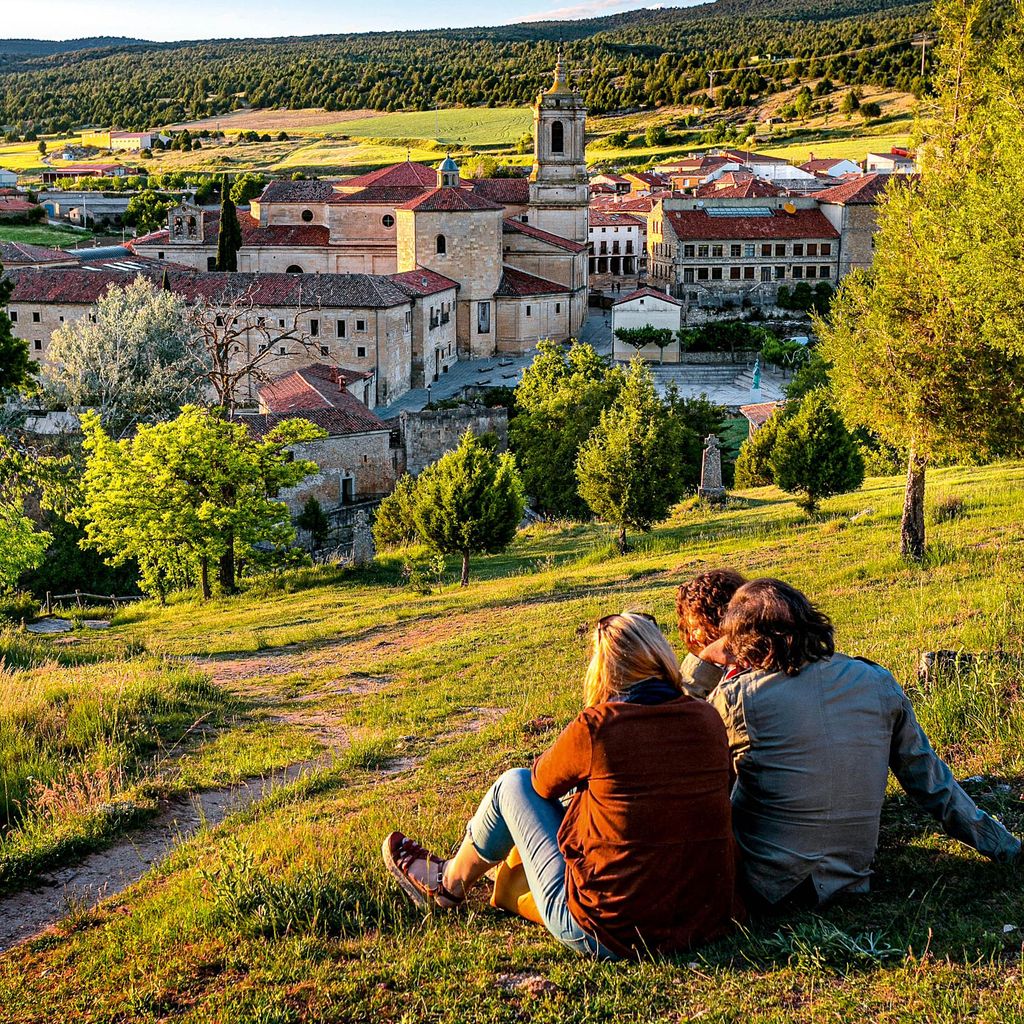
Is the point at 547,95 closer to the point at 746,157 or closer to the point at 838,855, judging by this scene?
the point at 746,157

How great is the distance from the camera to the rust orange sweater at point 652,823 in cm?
375

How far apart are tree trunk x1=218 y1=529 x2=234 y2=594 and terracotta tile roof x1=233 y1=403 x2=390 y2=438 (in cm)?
957

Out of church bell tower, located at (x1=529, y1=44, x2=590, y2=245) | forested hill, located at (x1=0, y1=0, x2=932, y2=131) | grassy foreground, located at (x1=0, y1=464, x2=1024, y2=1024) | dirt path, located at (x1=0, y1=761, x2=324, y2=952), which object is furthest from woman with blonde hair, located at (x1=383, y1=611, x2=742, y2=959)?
forested hill, located at (x1=0, y1=0, x2=932, y2=131)

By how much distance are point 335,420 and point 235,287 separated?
1307 centimetres

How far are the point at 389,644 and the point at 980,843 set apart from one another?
8.61 m

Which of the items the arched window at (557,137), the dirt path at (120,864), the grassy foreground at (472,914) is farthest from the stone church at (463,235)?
the dirt path at (120,864)

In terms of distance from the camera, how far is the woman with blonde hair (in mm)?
3752

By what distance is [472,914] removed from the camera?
425 cm

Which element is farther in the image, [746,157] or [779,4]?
[779,4]

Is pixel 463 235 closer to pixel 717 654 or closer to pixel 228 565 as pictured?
pixel 228 565

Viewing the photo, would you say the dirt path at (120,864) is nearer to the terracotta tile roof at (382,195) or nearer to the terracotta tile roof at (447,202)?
the terracotta tile roof at (447,202)

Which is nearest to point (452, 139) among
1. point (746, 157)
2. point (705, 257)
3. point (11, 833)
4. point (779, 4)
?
point (746, 157)

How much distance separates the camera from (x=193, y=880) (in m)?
4.87

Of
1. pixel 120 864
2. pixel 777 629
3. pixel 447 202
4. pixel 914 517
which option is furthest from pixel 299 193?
pixel 777 629
